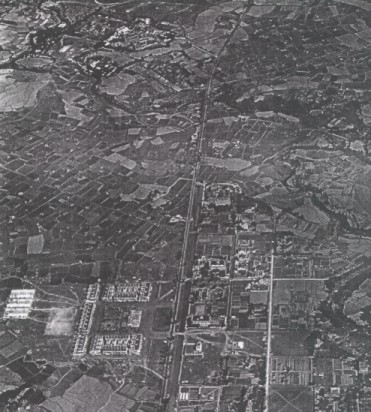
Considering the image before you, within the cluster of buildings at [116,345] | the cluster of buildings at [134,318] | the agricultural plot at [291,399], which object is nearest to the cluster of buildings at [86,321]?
the cluster of buildings at [116,345]

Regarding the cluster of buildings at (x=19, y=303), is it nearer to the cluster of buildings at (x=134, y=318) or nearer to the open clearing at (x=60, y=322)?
the open clearing at (x=60, y=322)

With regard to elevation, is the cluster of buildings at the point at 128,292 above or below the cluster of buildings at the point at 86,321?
above

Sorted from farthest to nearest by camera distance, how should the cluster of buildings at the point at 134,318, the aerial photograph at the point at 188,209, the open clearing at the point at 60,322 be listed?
the open clearing at the point at 60,322 < the cluster of buildings at the point at 134,318 < the aerial photograph at the point at 188,209

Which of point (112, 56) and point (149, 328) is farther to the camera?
point (112, 56)

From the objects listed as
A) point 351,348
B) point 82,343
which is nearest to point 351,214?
point 351,348

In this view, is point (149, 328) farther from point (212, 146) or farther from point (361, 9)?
point (361, 9)

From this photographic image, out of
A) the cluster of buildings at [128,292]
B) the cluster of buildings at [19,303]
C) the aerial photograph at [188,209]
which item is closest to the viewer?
the aerial photograph at [188,209]
